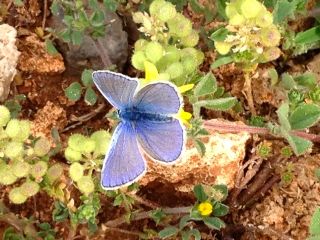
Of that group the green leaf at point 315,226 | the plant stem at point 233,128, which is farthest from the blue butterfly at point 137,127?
the green leaf at point 315,226

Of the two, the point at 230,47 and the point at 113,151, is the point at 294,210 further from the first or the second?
the point at 113,151

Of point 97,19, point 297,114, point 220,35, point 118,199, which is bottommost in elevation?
point 118,199

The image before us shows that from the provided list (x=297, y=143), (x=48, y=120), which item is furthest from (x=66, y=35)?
(x=297, y=143)

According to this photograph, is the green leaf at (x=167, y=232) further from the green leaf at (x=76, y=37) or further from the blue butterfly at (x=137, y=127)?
the green leaf at (x=76, y=37)

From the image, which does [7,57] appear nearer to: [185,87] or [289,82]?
[185,87]

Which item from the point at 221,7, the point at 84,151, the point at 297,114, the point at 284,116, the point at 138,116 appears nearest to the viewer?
the point at 138,116

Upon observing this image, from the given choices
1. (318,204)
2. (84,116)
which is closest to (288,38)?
(318,204)

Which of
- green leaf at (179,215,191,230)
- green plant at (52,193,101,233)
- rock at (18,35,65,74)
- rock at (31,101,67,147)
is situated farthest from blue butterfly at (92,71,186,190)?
rock at (18,35,65,74)
